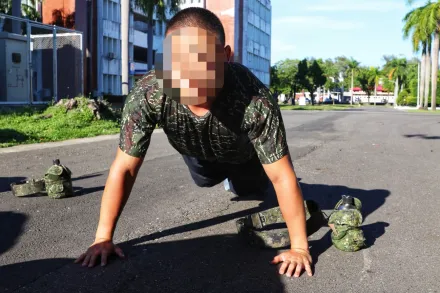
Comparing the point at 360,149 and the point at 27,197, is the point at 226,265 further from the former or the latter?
the point at 360,149

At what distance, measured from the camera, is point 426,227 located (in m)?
4.02

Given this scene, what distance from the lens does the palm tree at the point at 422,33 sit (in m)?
50.2

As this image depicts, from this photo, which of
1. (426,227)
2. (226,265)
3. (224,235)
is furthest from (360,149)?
(226,265)

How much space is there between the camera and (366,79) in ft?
359

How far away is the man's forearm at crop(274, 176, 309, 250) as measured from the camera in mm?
2943

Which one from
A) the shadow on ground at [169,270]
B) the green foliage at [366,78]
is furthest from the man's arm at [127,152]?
the green foliage at [366,78]

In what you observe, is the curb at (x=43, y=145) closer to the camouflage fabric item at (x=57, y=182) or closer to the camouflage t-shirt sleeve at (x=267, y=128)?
the camouflage fabric item at (x=57, y=182)

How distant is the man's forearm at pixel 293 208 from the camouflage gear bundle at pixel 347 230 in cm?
44

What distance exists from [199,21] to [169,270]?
1438 mm

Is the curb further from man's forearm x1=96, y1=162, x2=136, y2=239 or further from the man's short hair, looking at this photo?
the man's short hair

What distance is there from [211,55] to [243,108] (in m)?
0.41

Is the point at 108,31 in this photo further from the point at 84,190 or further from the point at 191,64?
the point at 191,64

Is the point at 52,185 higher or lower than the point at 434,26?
lower

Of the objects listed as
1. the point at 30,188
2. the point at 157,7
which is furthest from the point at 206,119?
the point at 157,7
